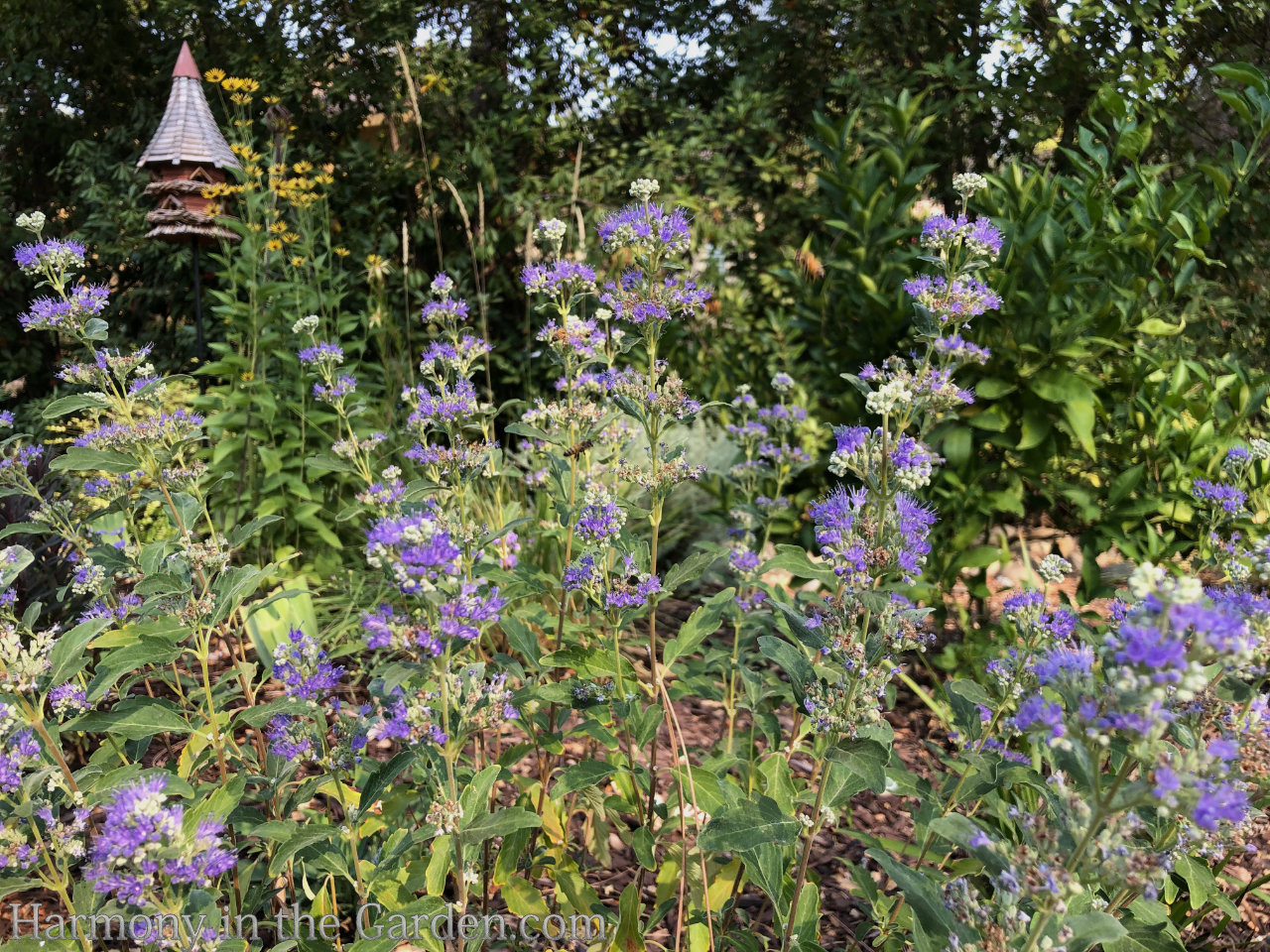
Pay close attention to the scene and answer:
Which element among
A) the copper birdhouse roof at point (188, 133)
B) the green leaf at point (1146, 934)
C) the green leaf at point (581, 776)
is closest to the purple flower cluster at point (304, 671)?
the green leaf at point (581, 776)

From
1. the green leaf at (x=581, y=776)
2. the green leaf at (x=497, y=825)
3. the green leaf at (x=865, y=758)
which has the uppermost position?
the green leaf at (x=865, y=758)

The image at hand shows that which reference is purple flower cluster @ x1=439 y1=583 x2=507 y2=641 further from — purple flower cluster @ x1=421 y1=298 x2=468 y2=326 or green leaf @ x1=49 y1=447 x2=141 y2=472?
purple flower cluster @ x1=421 y1=298 x2=468 y2=326

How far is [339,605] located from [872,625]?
230 cm

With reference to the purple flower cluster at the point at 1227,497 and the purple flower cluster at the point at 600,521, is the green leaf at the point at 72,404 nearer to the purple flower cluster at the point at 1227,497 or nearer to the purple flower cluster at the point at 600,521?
the purple flower cluster at the point at 600,521

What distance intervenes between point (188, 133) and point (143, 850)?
366 centimetres

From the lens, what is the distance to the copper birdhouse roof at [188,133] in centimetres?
368

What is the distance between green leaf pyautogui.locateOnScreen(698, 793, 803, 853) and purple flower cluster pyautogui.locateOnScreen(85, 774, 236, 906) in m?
0.80

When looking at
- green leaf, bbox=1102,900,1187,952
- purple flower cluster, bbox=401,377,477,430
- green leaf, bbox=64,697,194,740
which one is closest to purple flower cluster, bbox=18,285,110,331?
purple flower cluster, bbox=401,377,477,430

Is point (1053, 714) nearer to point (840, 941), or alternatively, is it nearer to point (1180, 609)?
point (1180, 609)

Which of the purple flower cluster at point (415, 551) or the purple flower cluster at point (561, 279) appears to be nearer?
the purple flower cluster at point (415, 551)

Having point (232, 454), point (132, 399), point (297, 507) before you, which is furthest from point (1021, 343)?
point (232, 454)

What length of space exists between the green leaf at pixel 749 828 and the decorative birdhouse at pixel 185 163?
3532mm

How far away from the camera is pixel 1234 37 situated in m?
3.70

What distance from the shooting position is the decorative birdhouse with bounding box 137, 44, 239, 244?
11.9ft
